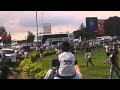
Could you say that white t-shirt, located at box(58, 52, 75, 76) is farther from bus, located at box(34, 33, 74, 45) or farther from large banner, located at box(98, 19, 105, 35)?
large banner, located at box(98, 19, 105, 35)

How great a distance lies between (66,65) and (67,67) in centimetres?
5

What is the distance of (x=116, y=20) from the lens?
6016 cm

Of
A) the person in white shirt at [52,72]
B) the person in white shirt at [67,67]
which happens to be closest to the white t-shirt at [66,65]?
the person in white shirt at [67,67]

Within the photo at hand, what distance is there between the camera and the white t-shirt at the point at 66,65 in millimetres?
6383

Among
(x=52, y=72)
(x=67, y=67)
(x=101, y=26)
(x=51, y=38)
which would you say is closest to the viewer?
(x=67, y=67)

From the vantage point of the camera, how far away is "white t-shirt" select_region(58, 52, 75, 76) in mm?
6383

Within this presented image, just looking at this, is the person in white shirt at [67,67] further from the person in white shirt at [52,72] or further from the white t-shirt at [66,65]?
the person in white shirt at [52,72]

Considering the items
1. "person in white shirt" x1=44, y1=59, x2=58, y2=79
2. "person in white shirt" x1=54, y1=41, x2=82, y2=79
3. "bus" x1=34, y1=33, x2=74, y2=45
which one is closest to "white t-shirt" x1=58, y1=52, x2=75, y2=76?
"person in white shirt" x1=54, y1=41, x2=82, y2=79

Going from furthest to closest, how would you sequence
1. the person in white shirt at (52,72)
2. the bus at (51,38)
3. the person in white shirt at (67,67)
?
the bus at (51,38) < the person in white shirt at (52,72) < the person in white shirt at (67,67)

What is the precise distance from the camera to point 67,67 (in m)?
6.41

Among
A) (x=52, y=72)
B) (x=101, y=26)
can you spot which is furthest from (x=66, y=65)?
(x=101, y=26)

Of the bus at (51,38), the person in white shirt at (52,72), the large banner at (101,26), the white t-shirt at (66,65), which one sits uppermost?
the large banner at (101,26)

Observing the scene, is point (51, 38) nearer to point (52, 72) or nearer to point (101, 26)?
point (101, 26)

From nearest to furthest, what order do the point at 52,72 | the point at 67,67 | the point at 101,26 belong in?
the point at 67,67, the point at 52,72, the point at 101,26
